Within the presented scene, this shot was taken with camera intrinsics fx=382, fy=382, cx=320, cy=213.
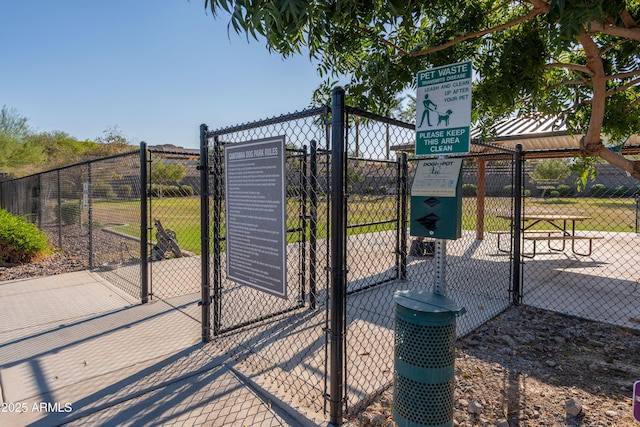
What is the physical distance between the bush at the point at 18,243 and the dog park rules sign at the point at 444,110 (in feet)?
27.7

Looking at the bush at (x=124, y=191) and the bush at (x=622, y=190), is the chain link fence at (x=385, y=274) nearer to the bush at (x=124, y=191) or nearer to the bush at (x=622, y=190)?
the bush at (x=622, y=190)

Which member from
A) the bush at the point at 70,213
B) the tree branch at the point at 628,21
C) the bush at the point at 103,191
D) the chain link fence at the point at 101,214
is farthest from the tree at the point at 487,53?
the bush at the point at 70,213

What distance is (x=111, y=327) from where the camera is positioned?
4.32m

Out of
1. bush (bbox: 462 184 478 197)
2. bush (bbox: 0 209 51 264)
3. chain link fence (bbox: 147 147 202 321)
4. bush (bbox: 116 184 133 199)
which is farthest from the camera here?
bush (bbox: 462 184 478 197)

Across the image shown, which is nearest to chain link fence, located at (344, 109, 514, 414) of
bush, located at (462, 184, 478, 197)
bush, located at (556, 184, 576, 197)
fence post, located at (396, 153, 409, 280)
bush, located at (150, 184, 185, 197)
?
fence post, located at (396, 153, 409, 280)

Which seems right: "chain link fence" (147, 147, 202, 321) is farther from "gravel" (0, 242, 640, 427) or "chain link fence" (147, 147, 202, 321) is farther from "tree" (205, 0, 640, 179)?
"gravel" (0, 242, 640, 427)

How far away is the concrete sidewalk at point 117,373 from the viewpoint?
270 cm

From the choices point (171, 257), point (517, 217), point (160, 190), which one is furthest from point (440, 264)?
point (171, 257)

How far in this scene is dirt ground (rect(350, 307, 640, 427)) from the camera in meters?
2.71

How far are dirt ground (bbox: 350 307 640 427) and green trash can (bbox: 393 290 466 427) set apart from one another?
453 mm

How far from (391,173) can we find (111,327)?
417 cm

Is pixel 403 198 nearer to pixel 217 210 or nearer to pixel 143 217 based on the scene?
pixel 217 210

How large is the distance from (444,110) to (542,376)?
2534 mm

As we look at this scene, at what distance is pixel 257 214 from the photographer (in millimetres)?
3229
